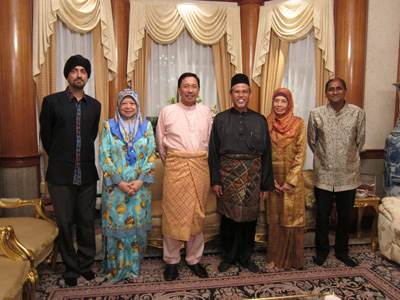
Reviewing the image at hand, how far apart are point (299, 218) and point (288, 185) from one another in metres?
0.30

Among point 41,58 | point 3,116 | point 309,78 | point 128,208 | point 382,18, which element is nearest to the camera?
point 128,208

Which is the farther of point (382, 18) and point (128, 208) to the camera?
point (382, 18)

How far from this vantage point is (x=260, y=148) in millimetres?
2523

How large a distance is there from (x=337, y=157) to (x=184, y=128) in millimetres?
1300

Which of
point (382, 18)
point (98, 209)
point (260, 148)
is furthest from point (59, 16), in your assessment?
point (382, 18)

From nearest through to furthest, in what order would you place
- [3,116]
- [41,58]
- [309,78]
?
[3,116], [41,58], [309,78]

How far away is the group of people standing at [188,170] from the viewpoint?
240cm

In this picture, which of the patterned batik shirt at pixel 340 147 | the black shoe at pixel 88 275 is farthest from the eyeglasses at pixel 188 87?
the black shoe at pixel 88 275

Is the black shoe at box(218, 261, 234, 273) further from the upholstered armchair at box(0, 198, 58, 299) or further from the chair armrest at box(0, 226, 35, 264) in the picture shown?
the chair armrest at box(0, 226, 35, 264)

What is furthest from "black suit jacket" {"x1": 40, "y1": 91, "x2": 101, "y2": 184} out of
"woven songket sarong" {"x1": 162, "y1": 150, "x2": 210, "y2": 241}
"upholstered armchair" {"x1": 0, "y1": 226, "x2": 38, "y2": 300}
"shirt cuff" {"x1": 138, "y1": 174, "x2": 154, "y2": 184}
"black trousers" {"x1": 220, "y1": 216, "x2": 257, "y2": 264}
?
"black trousers" {"x1": 220, "y1": 216, "x2": 257, "y2": 264}

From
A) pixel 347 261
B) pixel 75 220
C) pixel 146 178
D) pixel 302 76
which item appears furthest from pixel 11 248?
pixel 302 76

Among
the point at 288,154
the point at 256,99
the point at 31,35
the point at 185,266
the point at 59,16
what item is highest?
the point at 59,16

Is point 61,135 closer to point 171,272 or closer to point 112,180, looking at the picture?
point 112,180

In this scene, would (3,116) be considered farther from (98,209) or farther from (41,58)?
(98,209)
